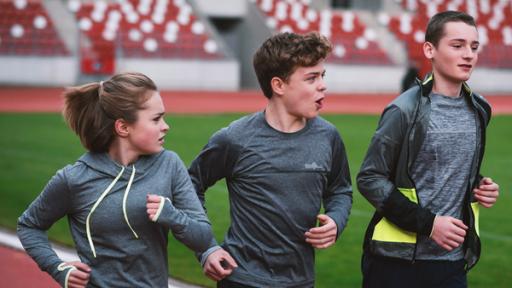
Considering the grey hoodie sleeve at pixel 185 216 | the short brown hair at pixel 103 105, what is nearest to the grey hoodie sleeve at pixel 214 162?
the grey hoodie sleeve at pixel 185 216

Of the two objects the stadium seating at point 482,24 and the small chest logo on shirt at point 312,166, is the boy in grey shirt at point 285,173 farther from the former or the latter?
the stadium seating at point 482,24

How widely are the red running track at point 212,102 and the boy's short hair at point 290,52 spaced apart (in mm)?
20855

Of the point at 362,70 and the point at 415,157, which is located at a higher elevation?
the point at 415,157

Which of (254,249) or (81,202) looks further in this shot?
(254,249)

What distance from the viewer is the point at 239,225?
4.42 m

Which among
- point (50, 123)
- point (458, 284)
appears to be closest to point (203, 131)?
point (50, 123)

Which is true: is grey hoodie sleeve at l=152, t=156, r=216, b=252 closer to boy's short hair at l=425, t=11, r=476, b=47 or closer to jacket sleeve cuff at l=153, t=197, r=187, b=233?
jacket sleeve cuff at l=153, t=197, r=187, b=233

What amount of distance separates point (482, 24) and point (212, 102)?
1996 centimetres

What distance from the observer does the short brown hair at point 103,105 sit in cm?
405

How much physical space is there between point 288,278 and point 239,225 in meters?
0.31

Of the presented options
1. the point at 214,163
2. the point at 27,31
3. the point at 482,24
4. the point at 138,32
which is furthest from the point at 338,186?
the point at 482,24

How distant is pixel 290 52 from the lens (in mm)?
4320

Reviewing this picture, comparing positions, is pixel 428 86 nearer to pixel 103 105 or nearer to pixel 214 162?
pixel 214 162

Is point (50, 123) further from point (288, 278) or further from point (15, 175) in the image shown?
point (288, 278)
